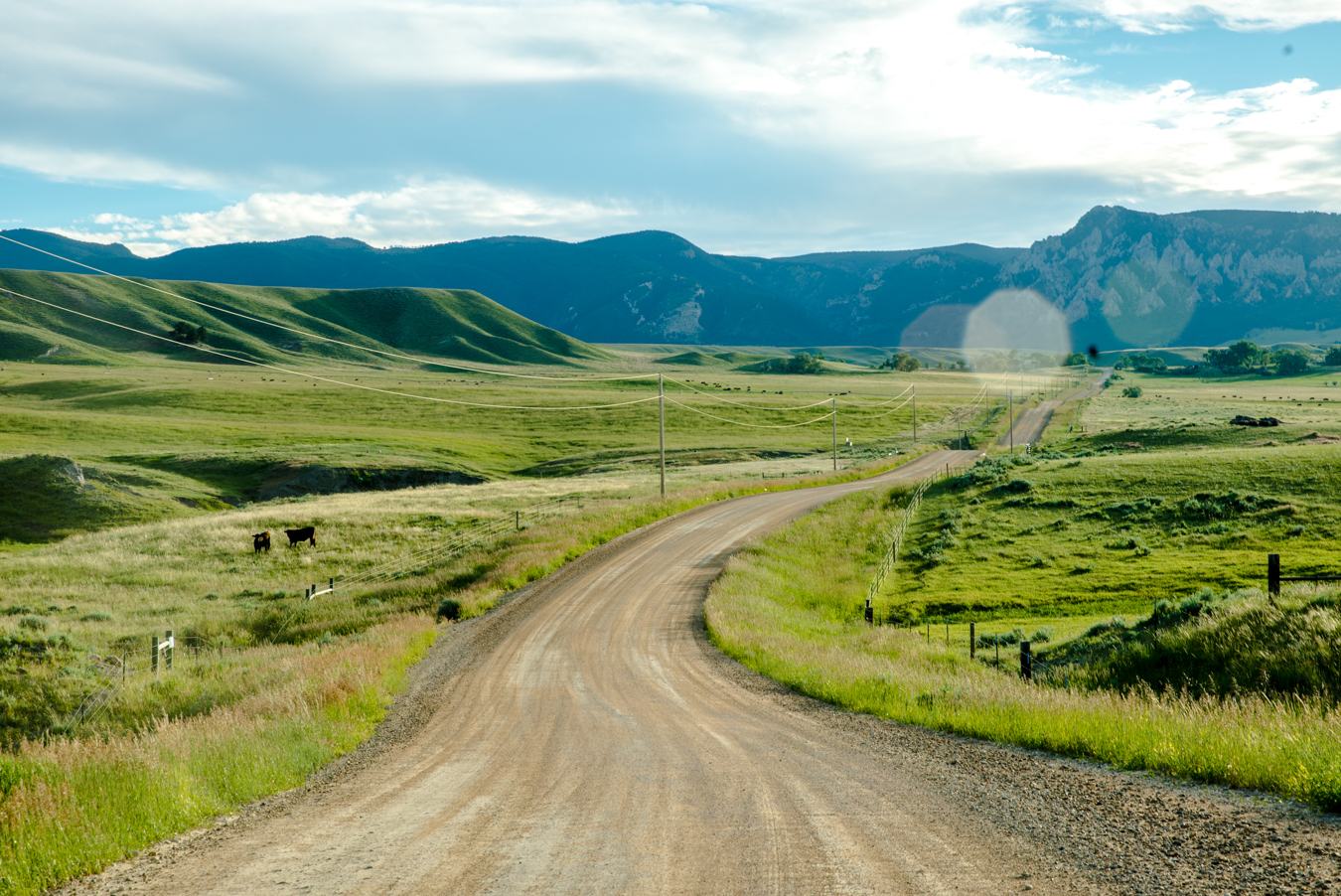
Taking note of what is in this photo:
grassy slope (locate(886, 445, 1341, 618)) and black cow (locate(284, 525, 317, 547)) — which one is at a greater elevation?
grassy slope (locate(886, 445, 1341, 618))

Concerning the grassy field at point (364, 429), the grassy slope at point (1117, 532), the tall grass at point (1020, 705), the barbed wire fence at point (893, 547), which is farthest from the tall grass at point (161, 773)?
the grassy field at point (364, 429)

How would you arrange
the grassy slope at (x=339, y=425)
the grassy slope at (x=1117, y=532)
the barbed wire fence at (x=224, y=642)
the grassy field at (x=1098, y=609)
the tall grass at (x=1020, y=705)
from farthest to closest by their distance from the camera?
the grassy slope at (x=339, y=425), the grassy slope at (x=1117, y=532), the barbed wire fence at (x=224, y=642), the grassy field at (x=1098, y=609), the tall grass at (x=1020, y=705)

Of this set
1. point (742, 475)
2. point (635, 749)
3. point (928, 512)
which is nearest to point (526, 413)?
point (742, 475)

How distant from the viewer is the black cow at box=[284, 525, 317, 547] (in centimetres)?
4416

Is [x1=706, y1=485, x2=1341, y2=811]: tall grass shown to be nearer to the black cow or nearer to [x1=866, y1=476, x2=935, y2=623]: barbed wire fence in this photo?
[x1=866, y1=476, x2=935, y2=623]: barbed wire fence

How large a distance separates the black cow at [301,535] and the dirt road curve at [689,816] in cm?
3220

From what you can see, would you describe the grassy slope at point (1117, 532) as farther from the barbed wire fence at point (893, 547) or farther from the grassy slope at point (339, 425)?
the grassy slope at point (339, 425)

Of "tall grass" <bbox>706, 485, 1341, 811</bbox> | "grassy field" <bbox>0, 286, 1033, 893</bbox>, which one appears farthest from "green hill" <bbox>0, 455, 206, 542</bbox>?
"tall grass" <bbox>706, 485, 1341, 811</bbox>

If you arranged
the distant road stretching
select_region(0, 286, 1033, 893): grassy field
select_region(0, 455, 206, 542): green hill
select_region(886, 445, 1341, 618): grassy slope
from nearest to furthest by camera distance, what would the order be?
select_region(0, 286, 1033, 893): grassy field < select_region(886, 445, 1341, 618): grassy slope < select_region(0, 455, 206, 542): green hill < the distant road stretching

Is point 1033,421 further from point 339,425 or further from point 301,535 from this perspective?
point 301,535

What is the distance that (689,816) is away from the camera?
9117 millimetres

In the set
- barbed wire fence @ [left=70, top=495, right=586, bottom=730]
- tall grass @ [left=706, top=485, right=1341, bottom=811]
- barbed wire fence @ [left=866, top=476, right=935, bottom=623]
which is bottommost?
barbed wire fence @ [left=70, top=495, right=586, bottom=730]

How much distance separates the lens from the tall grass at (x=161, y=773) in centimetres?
792

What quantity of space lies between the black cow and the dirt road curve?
32.2 metres
